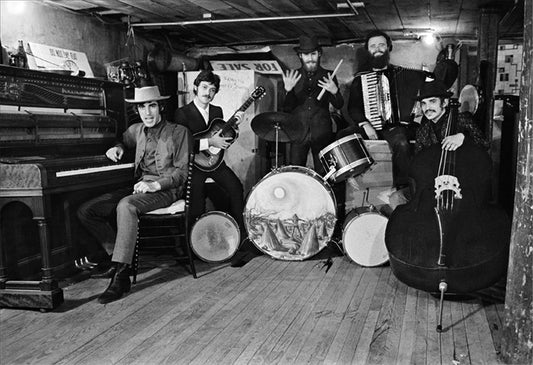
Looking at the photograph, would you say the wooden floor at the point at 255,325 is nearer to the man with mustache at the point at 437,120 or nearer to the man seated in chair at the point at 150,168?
the man seated in chair at the point at 150,168

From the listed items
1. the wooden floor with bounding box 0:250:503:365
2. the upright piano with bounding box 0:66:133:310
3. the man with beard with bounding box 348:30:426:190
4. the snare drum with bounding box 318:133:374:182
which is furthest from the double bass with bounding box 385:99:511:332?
the upright piano with bounding box 0:66:133:310

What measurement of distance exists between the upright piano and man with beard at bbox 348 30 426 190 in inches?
95.2

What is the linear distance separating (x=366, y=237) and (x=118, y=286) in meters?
2.12

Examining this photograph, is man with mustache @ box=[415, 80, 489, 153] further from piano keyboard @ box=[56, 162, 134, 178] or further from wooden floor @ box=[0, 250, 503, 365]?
piano keyboard @ box=[56, 162, 134, 178]

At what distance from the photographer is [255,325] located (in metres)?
3.39

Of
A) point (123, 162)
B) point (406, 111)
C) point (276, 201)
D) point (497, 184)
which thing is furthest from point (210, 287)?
point (497, 184)

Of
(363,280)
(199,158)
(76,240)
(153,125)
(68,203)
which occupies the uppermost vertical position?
(153,125)

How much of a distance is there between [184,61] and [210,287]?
11.5 ft

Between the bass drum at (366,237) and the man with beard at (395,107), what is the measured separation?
0.70 metres

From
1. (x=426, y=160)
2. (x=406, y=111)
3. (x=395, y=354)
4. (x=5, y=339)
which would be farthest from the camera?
(x=406, y=111)

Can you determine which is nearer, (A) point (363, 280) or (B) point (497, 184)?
(A) point (363, 280)

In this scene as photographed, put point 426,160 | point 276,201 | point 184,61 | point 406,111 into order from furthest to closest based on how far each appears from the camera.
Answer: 1. point 184,61
2. point 406,111
3. point 276,201
4. point 426,160

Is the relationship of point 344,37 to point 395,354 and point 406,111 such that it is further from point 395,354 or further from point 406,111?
point 395,354

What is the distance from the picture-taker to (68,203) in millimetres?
4504
